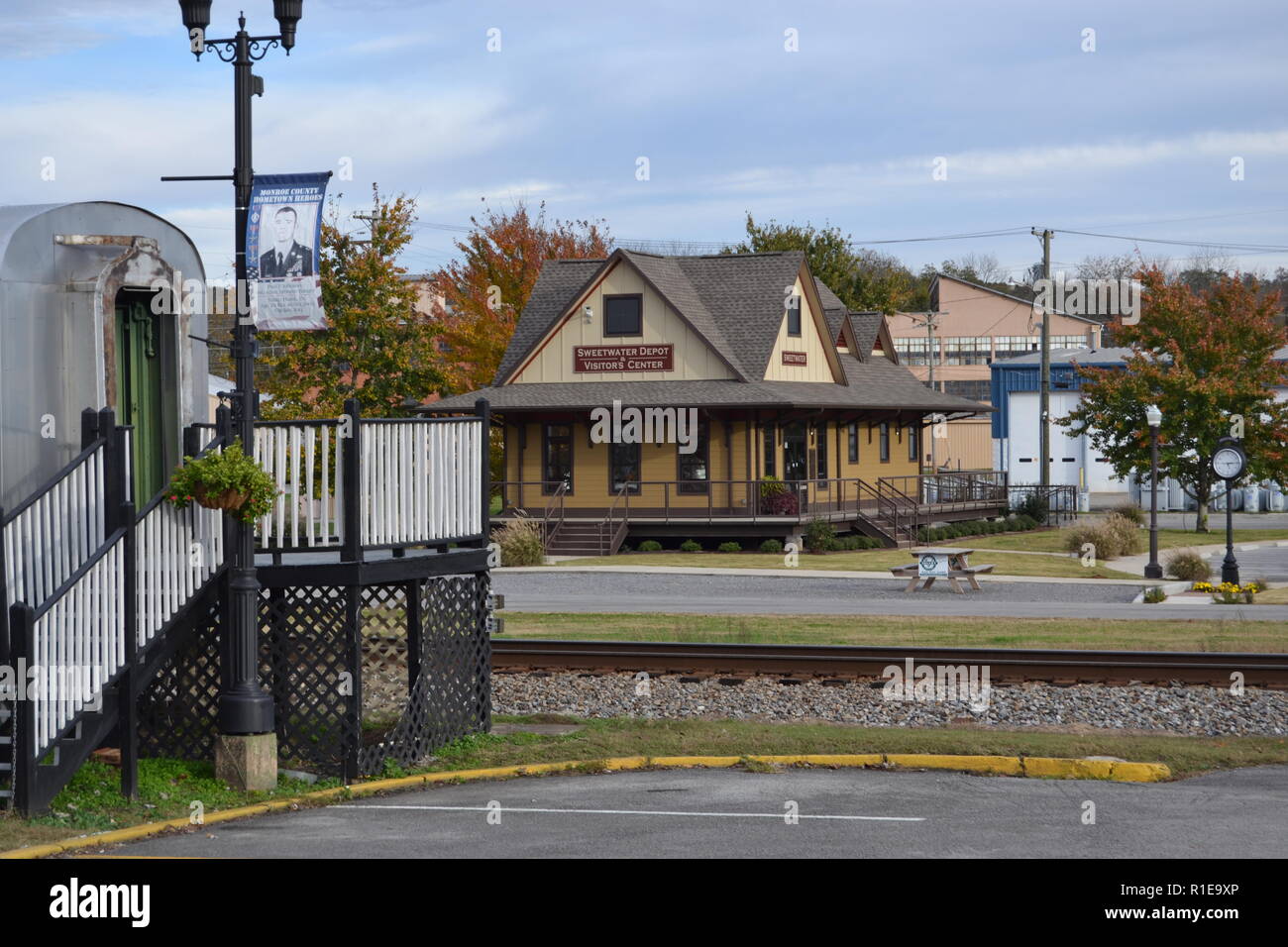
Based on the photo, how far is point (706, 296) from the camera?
4438cm

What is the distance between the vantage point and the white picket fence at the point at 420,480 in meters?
12.3

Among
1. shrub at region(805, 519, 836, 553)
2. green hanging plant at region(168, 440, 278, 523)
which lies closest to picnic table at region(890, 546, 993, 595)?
shrub at region(805, 519, 836, 553)

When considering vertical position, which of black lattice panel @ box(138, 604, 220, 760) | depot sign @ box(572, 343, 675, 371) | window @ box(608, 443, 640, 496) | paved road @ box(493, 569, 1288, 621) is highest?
depot sign @ box(572, 343, 675, 371)

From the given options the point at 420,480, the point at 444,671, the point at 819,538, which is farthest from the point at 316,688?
the point at 819,538

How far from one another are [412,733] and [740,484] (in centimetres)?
2856

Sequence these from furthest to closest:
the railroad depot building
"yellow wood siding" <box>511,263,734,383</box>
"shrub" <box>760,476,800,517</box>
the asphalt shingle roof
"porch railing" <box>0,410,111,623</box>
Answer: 1. "yellow wood siding" <box>511,263,734,383</box>
2. the asphalt shingle roof
3. the railroad depot building
4. "shrub" <box>760,476,800,517</box>
5. "porch railing" <box>0,410,111,623</box>

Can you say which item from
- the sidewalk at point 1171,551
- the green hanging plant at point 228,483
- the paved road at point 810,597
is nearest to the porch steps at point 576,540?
the paved road at point 810,597

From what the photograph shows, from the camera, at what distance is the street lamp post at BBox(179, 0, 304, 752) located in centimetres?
1120

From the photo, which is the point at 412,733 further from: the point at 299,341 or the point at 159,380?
the point at 299,341

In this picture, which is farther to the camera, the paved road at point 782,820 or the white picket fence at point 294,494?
the white picket fence at point 294,494

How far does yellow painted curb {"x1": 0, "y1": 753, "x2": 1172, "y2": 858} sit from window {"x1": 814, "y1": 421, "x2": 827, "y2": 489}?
31.6 m

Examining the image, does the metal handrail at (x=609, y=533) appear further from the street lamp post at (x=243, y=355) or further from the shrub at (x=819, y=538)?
the street lamp post at (x=243, y=355)

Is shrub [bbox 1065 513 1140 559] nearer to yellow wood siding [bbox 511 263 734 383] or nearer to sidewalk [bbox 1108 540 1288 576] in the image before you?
sidewalk [bbox 1108 540 1288 576]

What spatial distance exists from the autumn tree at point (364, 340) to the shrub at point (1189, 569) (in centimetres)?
2067
